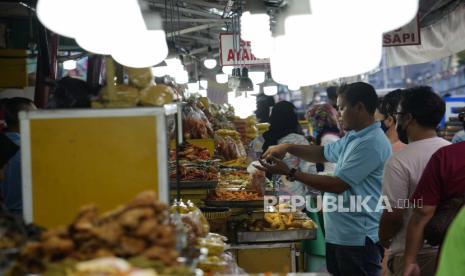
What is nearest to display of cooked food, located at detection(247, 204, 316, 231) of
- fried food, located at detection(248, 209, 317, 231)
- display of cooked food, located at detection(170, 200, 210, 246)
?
fried food, located at detection(248, 209, 317, 231)

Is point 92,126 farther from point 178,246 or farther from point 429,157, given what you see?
point 429,157

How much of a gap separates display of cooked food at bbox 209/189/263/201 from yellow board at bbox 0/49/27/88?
241cm

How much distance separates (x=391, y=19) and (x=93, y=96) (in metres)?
1.32

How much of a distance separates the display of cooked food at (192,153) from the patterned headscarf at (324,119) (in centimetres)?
401

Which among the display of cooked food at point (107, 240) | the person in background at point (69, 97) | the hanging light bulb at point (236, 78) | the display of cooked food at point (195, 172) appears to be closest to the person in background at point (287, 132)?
the hanging light bulb at point (236, 78)

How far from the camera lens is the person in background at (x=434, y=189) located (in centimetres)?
385

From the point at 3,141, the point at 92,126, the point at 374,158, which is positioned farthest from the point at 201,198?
the point at 92,126

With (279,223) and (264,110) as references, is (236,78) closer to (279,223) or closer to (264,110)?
(264,110)

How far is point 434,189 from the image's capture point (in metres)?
3.90

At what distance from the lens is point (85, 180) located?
2553 millimetres

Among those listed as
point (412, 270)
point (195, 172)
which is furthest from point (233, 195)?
point (412, 270)

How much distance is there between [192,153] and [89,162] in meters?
3.78

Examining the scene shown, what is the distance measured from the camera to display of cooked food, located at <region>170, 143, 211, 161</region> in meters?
6.19
